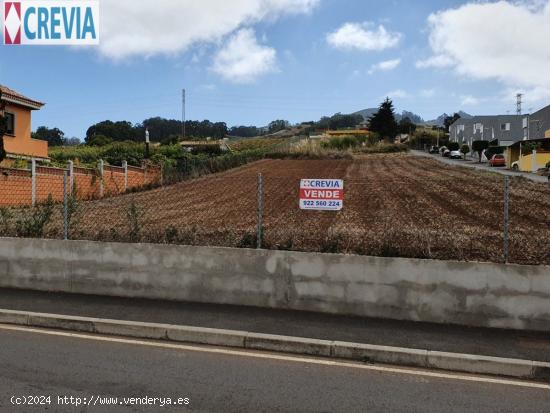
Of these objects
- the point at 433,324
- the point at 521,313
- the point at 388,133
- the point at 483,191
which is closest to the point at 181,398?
the point at 433,324

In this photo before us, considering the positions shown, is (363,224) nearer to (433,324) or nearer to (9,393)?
(433,324)

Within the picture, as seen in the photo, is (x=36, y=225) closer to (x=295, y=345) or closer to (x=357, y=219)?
(x=295, y=345)

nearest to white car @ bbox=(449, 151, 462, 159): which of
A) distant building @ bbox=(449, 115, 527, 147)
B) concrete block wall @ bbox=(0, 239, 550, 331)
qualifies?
distant building @ bbox=(449, 115, 527, 147)

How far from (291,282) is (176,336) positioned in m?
1.87

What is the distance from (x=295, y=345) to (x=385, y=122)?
98.3 m

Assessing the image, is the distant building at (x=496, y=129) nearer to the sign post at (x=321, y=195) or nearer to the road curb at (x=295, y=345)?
the sign post at (x=321, y=195)

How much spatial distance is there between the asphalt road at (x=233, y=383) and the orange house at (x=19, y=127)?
2484cm

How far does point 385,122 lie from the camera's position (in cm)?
10025

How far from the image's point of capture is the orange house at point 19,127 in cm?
2817

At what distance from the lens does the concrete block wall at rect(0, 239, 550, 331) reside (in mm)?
6625

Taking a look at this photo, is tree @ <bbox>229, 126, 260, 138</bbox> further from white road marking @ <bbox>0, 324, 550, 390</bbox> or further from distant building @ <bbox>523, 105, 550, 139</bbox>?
white road marking @ <bbox>0, 324, 550, 390</bbox>

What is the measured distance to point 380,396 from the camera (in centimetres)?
459

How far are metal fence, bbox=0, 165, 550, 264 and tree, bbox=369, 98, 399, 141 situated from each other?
7136 cm

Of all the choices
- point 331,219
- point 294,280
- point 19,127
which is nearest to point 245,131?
point 19,127
